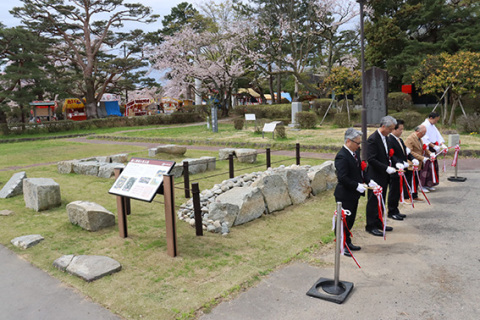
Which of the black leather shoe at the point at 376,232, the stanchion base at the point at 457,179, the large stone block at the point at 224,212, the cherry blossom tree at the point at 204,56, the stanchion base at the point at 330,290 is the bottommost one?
the stanchion base at the point at 330,290

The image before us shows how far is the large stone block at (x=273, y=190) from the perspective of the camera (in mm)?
6824

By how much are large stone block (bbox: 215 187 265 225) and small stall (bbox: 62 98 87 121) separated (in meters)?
37.7

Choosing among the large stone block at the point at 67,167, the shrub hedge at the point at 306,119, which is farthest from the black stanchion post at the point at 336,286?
the shrub hedge at the point at 306,119

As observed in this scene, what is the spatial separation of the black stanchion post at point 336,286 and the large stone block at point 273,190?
9.09 feet

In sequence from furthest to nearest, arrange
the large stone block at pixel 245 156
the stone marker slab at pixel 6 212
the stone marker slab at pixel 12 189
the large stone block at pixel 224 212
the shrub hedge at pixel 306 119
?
the shrub hedge at pixel 306 119
the large stone block at pixel 245 156
the stone marker slab at pixel 12 189
the stone marker slab at pixel 6 212
the large stone block at pixel 224 212

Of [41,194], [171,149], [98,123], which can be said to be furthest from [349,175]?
[98,123]

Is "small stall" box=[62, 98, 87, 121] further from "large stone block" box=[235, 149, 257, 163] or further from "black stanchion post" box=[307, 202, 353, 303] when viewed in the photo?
"black stanchion post" box=[307, 202, 353, 303]

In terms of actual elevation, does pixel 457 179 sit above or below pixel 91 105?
below

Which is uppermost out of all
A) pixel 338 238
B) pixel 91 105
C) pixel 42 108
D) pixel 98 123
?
pixel 91 105

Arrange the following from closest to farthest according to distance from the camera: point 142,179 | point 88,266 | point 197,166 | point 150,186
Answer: point 88,266 < point 150,186 < point 142,179 < point 197,166

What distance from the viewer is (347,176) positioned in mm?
4898

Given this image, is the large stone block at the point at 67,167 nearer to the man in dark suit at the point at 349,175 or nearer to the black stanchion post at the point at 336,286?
the man in dark suit at the point at 349,175

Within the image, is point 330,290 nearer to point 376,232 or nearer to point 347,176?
point 347,176

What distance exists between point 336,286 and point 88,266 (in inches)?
122
